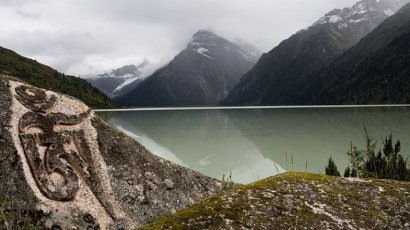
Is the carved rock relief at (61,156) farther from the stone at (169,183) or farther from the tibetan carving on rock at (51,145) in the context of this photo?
the stone at (169,183)

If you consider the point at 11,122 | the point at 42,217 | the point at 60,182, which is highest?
the point at 11,122

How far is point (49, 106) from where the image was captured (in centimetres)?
1452

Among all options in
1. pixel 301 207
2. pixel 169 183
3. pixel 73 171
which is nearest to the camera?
pixel 301 207

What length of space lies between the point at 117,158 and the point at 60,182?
244 cm

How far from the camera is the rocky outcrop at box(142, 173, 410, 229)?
4707 millimetres

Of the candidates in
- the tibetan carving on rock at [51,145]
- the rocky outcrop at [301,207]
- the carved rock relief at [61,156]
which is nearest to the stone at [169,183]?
the carved rock relief at [61,156]

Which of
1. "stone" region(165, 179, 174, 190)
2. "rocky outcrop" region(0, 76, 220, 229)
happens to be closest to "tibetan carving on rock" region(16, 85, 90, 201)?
"rocky outcrop" region(0, 76, 220, 229)

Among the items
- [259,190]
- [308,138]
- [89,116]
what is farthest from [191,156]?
[259,190]

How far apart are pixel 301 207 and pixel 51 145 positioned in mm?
10520

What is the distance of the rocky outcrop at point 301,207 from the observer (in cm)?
471

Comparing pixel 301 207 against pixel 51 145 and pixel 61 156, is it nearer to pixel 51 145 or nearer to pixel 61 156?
pixel 61 156

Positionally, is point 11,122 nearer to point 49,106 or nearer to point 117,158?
point 49,106

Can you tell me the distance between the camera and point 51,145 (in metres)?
13.6

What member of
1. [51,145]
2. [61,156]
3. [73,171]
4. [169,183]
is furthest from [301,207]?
[169,183]
